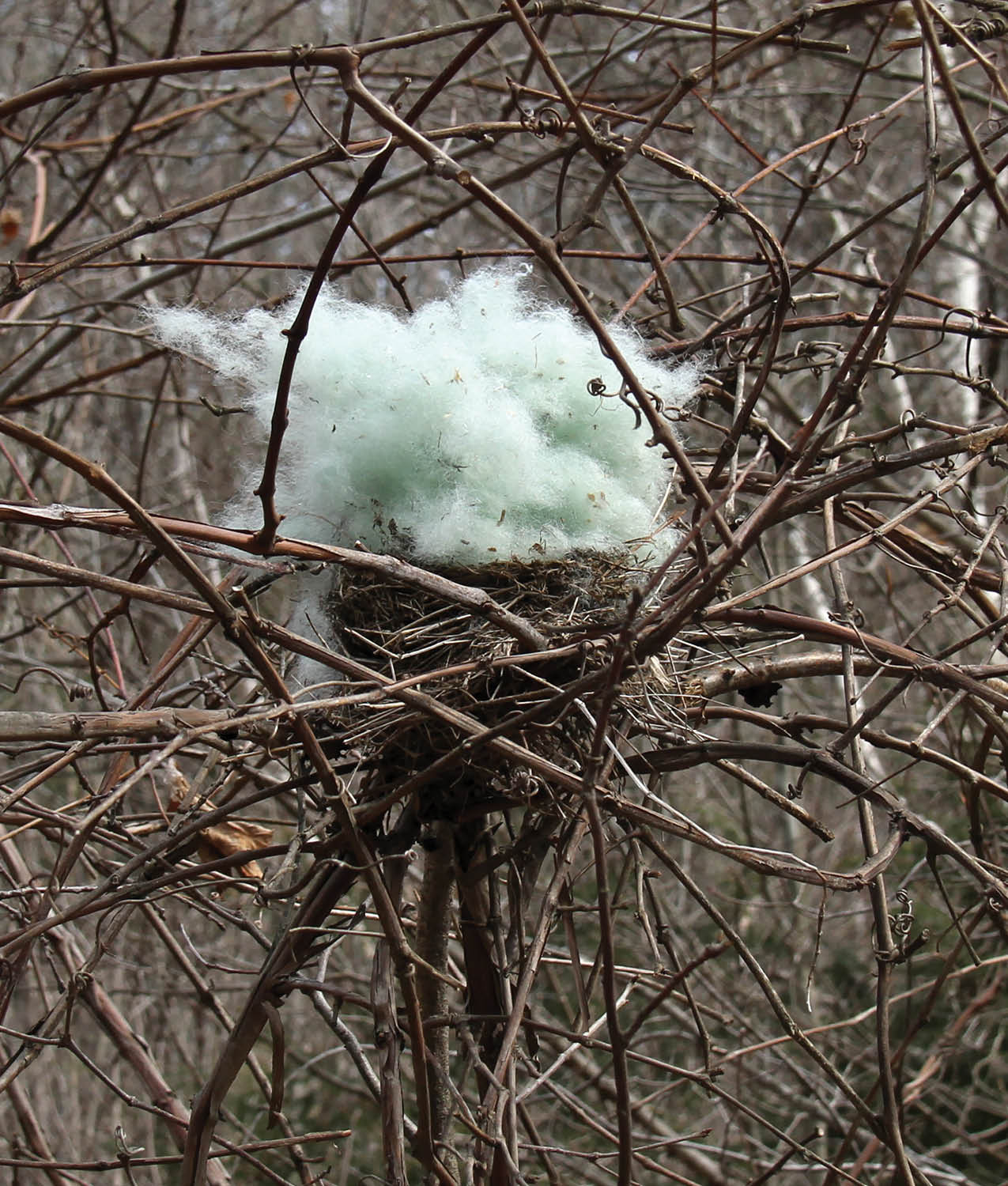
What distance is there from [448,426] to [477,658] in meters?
0.30

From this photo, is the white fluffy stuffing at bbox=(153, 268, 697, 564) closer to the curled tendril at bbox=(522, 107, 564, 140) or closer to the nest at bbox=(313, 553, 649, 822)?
the nest at bbox=(313, 553, 649, 822)

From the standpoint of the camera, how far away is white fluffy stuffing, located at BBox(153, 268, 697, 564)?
129 centimetres

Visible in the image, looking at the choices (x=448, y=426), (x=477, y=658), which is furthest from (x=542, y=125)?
(x=477, y=658)

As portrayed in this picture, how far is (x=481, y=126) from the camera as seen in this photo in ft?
3.81

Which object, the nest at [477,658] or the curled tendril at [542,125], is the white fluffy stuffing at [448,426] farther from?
the curled tendril at [542,125]

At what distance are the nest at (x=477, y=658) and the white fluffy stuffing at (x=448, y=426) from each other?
4 centimetres

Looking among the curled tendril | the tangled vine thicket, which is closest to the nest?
the tangled vine thicket

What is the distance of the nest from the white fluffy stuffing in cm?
4

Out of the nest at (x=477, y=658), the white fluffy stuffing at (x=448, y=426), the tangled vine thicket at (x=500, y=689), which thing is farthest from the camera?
the white fluffy stuffing at (x=448, y=426)

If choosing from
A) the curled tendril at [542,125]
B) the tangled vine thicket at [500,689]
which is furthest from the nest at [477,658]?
the curled tendril at [542,125]

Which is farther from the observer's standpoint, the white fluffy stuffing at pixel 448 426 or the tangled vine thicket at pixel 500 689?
the white fluffy stuffing at pixel 448 426

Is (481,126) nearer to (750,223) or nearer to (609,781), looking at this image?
(750,223)

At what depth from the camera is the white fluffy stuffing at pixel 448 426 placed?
4.23 feet

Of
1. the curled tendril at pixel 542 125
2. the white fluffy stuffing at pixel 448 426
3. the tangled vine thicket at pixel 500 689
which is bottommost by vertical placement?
the tangled vine thicket at pixel 500 689
